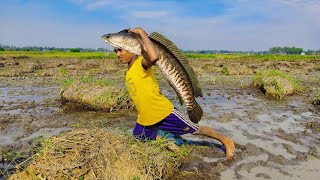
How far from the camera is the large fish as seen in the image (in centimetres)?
393

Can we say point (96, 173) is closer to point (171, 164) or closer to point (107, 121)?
point (171, 164)

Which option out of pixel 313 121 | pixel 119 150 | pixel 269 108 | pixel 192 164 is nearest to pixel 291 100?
pixel 269 108

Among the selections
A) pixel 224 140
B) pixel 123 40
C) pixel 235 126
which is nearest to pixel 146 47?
pixel 123 40

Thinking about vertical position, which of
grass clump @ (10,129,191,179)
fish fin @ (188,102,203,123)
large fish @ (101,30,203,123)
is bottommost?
grass clump @ (10,129,191,179)

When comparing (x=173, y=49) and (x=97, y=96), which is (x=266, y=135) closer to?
(x=173, y=49)

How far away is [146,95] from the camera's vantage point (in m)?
4.55

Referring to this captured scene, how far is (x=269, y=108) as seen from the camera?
30.8ft

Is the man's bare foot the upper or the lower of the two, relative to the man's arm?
lower

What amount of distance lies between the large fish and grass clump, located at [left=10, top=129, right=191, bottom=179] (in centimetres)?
Result: 81

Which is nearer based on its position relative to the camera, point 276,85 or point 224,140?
point 224,140

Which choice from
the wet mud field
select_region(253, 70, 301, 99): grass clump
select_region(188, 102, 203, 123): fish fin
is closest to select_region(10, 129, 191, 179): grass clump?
the wet mud field

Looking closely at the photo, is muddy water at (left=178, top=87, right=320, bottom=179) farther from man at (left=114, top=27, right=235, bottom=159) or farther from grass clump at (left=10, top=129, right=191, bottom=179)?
grass clump at (left=10, top=129, right=191, bottom=179)

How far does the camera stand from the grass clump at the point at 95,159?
12.0ft

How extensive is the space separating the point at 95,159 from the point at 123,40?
1350mm
